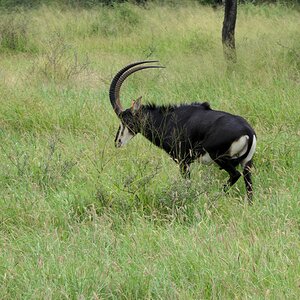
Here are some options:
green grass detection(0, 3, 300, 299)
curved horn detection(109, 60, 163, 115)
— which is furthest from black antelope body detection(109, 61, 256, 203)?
green grass detection(0, 3, 300, 299)

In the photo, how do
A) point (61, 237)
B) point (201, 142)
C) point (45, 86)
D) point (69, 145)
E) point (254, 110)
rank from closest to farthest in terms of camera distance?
point (61, 237), point (201, 142), point (69, 145), point (254, 110), point (45, 86)

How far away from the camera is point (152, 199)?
4.29m

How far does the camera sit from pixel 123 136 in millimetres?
5734

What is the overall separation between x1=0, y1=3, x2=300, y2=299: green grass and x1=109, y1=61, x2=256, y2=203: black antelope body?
0.13 metres

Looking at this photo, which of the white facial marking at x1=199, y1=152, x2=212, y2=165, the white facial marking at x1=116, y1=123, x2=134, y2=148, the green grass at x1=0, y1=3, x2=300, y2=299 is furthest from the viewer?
the white facial marking at x1=116, y1=123, x2=134, y2=148

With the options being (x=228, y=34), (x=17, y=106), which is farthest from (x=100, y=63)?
(x=17, y=106)

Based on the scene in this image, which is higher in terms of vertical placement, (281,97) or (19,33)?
(281,97)

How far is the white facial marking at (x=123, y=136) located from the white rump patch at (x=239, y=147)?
3.95 ft

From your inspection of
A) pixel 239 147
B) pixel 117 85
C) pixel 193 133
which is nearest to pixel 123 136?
pixel 117 85

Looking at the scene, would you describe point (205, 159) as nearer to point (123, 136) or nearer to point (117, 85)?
point (123, 136)

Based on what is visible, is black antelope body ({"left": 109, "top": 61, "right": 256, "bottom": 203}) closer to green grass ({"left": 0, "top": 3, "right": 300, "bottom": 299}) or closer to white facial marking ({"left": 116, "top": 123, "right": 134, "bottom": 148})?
white facial marking ({"left": 116, "top": 123, "right": 134, "bottom": 148})

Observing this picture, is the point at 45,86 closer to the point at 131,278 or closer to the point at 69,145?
the point at 69,145

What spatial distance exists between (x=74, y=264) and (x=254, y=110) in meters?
4.15

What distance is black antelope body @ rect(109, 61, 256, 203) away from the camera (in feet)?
16.0
